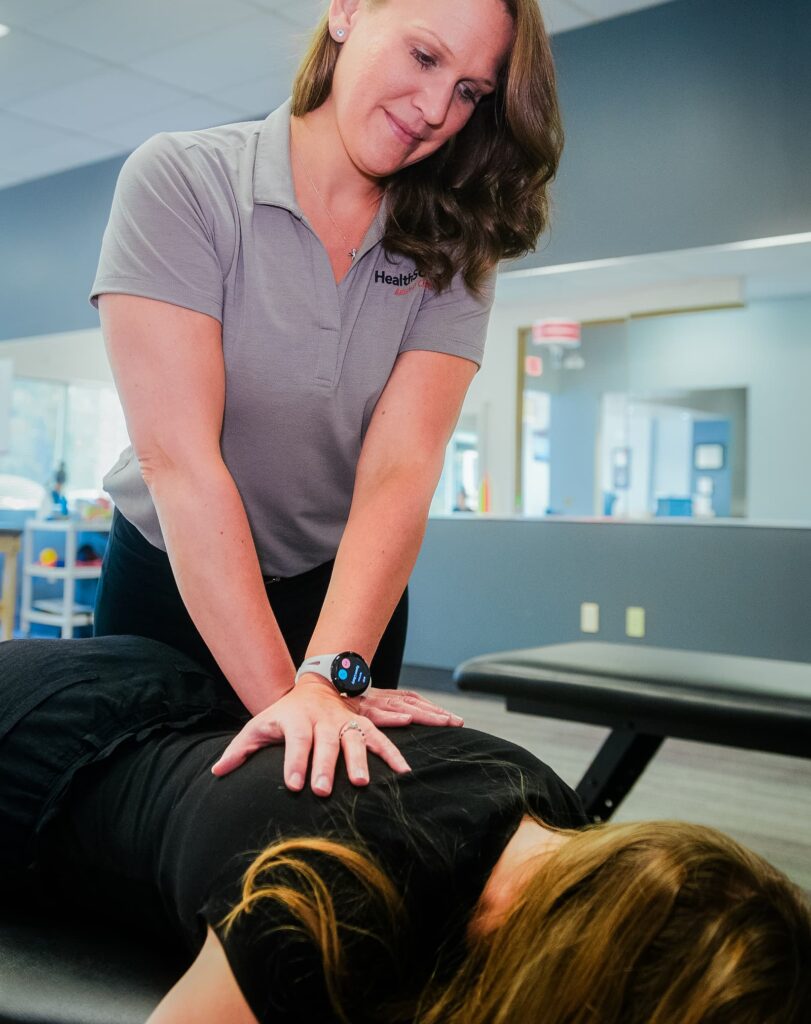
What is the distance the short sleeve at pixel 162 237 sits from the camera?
1.05 m

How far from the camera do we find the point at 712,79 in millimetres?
3697

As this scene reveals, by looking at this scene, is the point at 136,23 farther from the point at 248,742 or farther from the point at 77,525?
the point at 248,742

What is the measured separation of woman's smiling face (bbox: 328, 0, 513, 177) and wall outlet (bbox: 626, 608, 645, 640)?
10.3 feet

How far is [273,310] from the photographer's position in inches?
44.1

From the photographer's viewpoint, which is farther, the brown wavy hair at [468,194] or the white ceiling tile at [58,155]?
the white ceiling tile at [58,155]

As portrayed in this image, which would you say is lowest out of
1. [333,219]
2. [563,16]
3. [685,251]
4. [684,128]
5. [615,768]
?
[615,768]

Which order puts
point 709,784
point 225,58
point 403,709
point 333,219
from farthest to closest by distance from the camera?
point 225,58 < point 709,784 < point 333,219 < point 403,709

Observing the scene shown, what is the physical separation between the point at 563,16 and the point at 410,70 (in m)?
3.27

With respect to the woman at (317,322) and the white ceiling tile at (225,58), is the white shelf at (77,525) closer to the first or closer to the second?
the white ceiling tile at (225,58)

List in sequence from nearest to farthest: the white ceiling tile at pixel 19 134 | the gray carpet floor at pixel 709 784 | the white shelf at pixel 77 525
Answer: the gray carpet floor at pixel 709 784
the white shelf at pixel 77 525
the white ceiling tile at pixel 19 134

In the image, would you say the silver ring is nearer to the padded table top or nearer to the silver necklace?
the silver necklace

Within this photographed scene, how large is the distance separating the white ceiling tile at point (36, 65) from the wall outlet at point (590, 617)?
3146 millimetres

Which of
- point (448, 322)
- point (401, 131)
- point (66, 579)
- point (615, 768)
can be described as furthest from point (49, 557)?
point (401, 131)

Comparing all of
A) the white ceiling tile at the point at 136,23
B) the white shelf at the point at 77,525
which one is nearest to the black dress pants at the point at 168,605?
the white ceiling tile at the point at 136,23
